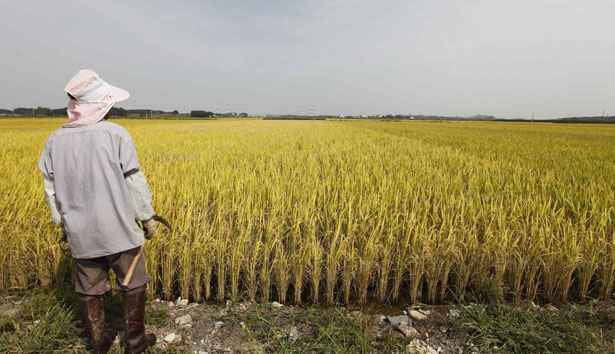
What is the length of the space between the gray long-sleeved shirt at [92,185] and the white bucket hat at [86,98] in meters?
0.04

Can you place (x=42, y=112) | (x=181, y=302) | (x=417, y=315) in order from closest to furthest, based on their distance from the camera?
(x=417, y=315), (x=181, y=302), (x=42, y=112)

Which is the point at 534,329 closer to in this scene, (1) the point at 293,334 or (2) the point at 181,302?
(1) the point at 293,334

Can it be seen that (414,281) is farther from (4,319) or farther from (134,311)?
(4,319)

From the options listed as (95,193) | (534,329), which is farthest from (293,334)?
(534,329)

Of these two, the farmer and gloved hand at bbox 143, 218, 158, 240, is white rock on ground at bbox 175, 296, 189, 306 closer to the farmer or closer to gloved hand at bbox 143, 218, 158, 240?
the farmer

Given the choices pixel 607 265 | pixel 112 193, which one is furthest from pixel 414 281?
pixel 112 193

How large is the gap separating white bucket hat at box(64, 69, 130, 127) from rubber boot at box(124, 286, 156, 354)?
3.02 feet

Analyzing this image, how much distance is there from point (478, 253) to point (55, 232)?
3.30 meters

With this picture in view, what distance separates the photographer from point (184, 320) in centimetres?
182

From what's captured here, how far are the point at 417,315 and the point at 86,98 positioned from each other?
89.2 inches

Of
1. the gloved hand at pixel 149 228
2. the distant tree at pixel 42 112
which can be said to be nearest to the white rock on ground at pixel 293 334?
the gloved hand at pixel 149 228

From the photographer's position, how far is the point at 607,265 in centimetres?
212

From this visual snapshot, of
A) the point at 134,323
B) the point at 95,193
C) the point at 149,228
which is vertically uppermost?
the point at 95,193

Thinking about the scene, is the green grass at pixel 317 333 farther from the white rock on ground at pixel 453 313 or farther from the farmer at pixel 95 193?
the farmer at pixel 95 193
